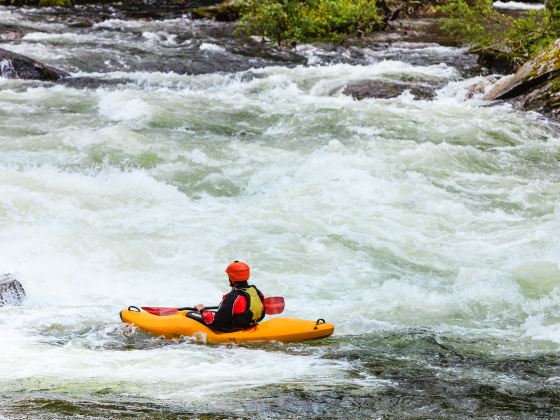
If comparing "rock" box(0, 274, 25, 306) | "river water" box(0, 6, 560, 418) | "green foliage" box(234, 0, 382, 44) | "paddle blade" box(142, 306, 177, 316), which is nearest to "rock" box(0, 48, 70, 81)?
"river water" box(0, 6, 560, 418)

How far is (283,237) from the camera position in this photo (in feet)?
25.8

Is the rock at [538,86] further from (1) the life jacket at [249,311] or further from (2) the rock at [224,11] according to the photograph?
(2) the rock at [224,11]

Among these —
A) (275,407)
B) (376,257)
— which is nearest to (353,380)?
(275,407)

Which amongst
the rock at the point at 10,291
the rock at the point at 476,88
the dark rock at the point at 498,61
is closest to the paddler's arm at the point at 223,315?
the rock at the point at 10,291

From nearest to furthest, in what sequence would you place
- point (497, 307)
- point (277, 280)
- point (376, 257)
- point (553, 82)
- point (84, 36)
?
point (497, 307) → point (277, 280) → point (376, 257) → point (553, 82) → point (84, 36)

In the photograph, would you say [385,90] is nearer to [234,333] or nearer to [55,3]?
[234,333]

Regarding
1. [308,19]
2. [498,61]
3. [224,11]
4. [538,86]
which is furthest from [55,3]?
[538,86]

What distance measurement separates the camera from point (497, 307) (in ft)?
Result: 20.6

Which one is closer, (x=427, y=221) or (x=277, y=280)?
(x=277, y=280)

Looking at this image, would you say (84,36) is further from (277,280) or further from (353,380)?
(353,380)

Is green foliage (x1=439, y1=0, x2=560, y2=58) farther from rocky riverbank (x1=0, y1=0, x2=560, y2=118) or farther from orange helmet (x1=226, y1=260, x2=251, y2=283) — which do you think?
orange helmet (x1=226, y1=260, x2=251, y2=283)

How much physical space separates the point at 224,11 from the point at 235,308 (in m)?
17.2

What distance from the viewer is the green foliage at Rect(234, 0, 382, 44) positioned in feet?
59.0

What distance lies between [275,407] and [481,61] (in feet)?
42.4
